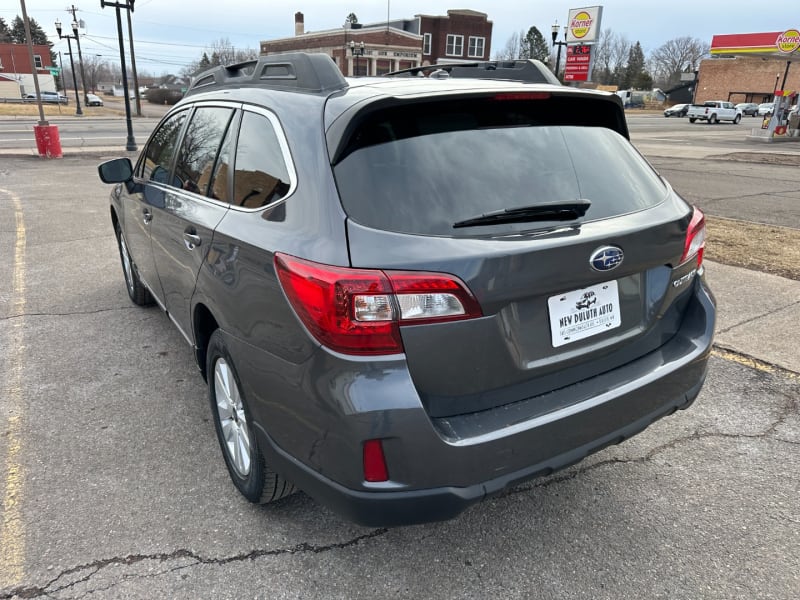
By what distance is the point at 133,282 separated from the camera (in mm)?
5234

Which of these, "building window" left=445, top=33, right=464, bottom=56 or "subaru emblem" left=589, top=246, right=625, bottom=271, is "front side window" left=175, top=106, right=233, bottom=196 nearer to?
"subaru emblem" left=589, top=246, right=625, bottom=271

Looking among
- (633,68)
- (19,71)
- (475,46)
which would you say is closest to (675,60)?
(633,68)

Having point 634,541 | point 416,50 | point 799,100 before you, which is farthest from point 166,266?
A: point 416,50

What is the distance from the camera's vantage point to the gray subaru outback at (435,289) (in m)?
1.88

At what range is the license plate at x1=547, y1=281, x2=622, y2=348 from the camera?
6.91ft

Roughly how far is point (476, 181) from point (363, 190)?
0.41 metres

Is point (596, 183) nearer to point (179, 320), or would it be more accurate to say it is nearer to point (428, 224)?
point (428, 224)

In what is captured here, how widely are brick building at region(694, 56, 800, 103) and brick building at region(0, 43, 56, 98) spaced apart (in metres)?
87.2

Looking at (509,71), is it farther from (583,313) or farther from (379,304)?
(379,304)

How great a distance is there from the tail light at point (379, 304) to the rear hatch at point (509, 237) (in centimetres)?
3

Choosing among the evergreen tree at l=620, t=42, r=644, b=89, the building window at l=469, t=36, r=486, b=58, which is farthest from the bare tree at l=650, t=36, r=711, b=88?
the building window at l=469, t=36, r=486, b=58

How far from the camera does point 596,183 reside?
240 cm

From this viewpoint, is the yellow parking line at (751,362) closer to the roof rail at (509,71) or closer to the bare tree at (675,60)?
the roof rail at (509,71)

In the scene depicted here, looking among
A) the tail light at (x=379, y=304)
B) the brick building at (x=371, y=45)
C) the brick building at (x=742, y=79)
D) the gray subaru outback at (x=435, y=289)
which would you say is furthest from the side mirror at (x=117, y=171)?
the brick building at (x=742, y=79)
